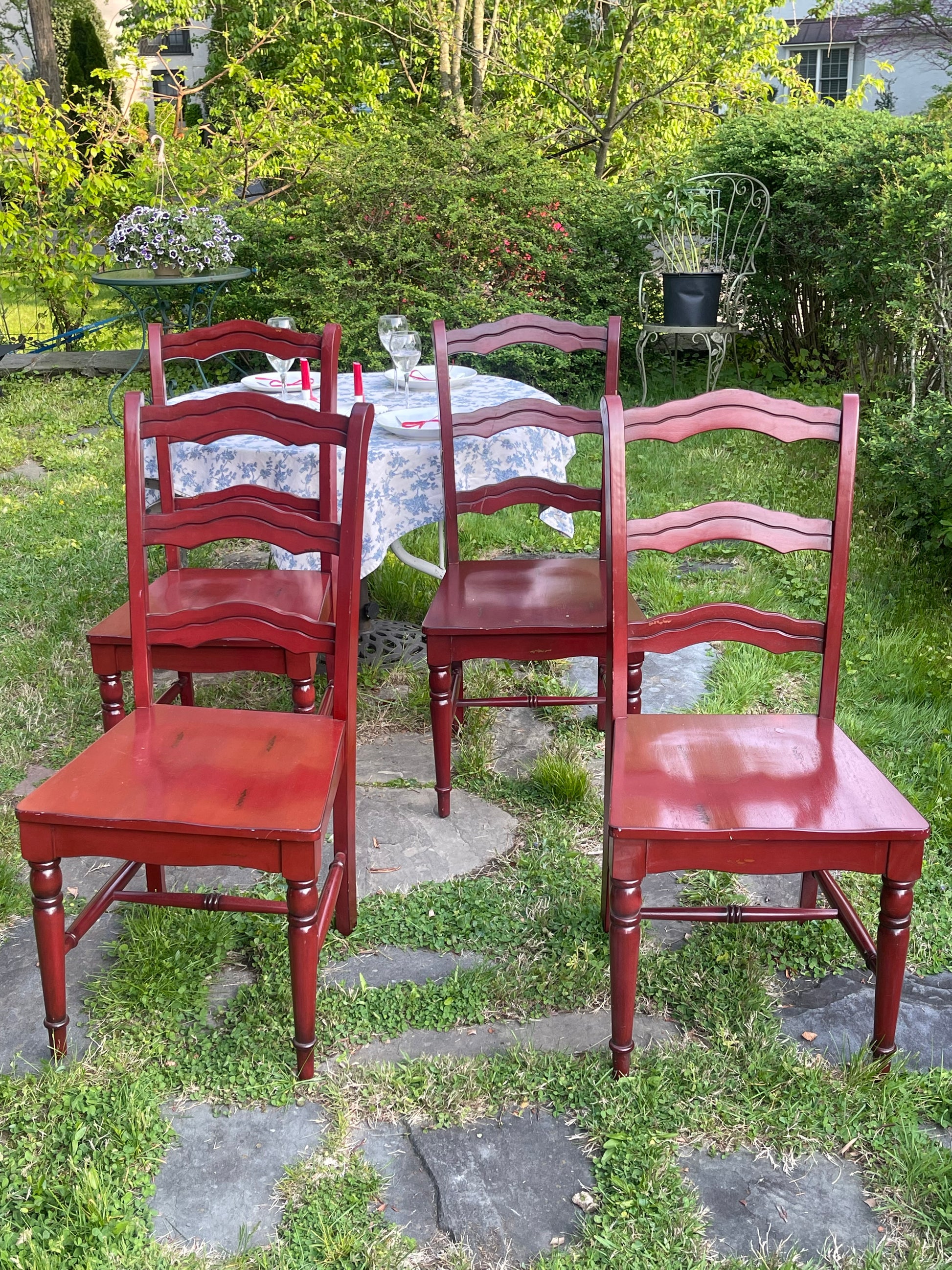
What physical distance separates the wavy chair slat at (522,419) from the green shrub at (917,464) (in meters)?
1.51

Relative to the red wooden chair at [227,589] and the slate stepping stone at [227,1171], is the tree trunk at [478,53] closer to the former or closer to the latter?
the red wooden chair at [227,589]

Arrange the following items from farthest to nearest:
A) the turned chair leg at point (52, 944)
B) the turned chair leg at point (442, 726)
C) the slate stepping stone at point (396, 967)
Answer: the turned chair leg at point (442, 726) → the slate stepping stone at point (396, 967) → the turned chair leg at point (52, 944)

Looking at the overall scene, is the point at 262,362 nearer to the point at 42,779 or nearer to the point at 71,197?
the point at 71,197

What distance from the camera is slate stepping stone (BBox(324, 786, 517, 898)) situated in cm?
264

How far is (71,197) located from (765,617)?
8587 mm

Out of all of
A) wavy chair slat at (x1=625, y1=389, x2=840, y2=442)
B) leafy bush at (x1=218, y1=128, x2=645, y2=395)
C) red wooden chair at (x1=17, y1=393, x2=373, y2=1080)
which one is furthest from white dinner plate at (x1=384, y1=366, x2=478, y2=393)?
leafy bush at (x1=218, y1=128, x2=645, y2=395)

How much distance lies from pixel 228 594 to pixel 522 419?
0.90 metres

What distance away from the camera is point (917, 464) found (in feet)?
13.0

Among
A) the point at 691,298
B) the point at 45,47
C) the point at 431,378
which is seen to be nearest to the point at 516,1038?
the point at 431,378

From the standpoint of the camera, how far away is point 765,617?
7.10 ft

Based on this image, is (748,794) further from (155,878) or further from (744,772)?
(155,878)

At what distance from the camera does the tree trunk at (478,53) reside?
357 inches

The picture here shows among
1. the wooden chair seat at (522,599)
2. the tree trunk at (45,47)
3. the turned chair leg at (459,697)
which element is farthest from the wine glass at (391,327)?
the tree trunk at (45,47)

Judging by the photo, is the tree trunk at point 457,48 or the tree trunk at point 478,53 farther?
the tree trunk at point 478,53
